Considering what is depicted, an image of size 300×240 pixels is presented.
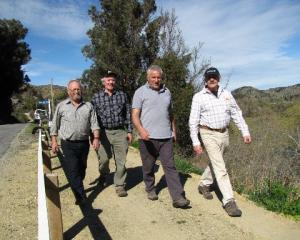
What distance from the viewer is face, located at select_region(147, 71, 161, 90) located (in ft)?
21.2

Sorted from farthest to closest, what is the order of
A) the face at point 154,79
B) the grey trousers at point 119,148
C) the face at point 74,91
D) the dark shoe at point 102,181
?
the dark shoe at point 102,181 < the grey trousers at point 119,148 < the face at point 74,91 < the face at point 154,79

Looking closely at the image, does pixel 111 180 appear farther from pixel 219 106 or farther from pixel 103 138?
pixel 219 106

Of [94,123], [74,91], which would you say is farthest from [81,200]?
[74,91]

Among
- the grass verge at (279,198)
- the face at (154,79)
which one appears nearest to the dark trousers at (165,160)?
the face at (154,79)

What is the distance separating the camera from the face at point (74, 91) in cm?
658

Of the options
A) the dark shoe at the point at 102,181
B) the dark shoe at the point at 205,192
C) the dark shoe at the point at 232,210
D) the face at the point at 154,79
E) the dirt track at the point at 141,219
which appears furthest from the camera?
the dark shoe at the point at 102,181

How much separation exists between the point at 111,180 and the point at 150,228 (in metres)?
2.87

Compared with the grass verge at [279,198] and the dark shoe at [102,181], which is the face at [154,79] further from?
the grass verge at [279,198]

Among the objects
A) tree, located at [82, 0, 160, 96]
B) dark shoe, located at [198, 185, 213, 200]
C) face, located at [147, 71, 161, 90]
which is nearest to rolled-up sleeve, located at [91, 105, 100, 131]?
face, located at [147, 71, 161, 90]

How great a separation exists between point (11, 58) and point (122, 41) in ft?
103

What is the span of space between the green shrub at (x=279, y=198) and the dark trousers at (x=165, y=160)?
4.19 ft

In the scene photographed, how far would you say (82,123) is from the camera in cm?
664

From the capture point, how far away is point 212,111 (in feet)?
21.0

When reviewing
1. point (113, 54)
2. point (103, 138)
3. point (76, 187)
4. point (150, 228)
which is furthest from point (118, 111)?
point (113, 54)
